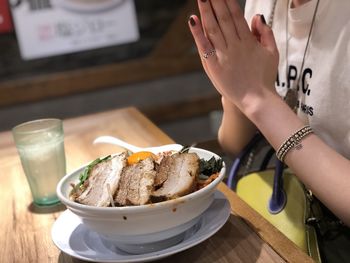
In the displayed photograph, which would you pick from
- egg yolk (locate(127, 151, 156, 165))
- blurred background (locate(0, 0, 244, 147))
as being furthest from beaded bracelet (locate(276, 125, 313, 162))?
blurred background (locate(0, 0, 244, 147))

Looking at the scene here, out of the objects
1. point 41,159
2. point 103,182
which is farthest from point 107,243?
point 41,159

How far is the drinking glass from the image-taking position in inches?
43.1

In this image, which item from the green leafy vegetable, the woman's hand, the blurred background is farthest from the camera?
the blurred background

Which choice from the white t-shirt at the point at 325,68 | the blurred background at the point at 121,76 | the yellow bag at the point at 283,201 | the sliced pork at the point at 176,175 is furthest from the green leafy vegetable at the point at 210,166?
the blurred background at the point at 121,76

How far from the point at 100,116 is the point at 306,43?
2.89ft

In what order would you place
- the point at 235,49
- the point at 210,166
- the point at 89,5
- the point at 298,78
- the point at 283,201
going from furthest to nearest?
the point at 89,5, the point at 298,78, the point at 283,201, the point at 235,49, the point at 210,166

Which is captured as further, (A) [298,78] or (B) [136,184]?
(A) [298,78]

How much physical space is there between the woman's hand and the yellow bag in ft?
0.71

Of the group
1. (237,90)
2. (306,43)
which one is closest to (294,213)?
(237,90)

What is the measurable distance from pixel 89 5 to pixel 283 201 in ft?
7.77

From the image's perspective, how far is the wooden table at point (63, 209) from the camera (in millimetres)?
795

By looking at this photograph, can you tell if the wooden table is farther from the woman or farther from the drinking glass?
the woman

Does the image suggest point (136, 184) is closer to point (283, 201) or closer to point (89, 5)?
point (283, 201)

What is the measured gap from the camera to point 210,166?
2.77ft
